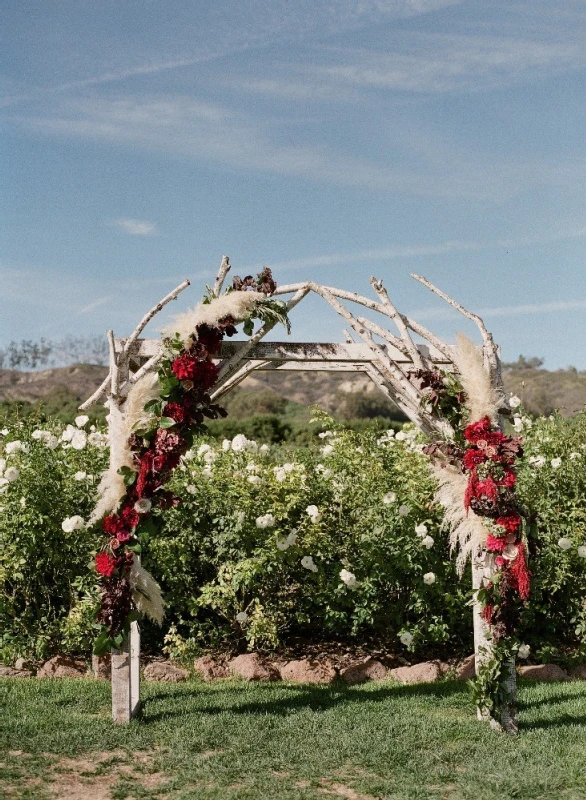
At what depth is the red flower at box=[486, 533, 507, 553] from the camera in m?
5.19

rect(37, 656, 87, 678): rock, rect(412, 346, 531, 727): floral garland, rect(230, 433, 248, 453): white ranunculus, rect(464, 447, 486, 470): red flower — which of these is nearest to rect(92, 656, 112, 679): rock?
rect(37, 656, 87, 678): rock

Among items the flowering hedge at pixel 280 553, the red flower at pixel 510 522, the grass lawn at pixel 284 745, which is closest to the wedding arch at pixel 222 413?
the red flower at pixel 510 522

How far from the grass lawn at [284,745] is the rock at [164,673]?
31 cm

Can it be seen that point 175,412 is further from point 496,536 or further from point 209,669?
point 209,669

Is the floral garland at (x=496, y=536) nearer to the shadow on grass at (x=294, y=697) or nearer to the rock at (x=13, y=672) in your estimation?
the shadow on grass at (x=294, y=697)

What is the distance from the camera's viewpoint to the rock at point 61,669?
6.75m

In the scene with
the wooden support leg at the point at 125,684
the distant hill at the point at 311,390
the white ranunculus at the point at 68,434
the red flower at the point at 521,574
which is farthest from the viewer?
the distant hill at the point at 311,390

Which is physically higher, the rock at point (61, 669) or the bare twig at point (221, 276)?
the bare twig at point (221, 276)

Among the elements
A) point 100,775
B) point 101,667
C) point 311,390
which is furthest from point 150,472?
point 311,390

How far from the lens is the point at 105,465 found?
24.2 feet

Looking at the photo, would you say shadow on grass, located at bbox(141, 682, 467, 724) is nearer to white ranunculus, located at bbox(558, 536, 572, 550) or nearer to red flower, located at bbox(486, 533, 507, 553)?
red flower, located at bbox(486, 533, 507, 553)

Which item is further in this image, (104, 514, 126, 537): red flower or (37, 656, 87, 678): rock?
(37, 656, 87, 678): rock

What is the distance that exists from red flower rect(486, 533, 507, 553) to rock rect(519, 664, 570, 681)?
2220 millimetres

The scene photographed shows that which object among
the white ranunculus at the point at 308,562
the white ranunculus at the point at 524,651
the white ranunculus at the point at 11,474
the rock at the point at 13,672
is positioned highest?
the white ranunculus at the point at 11,474
